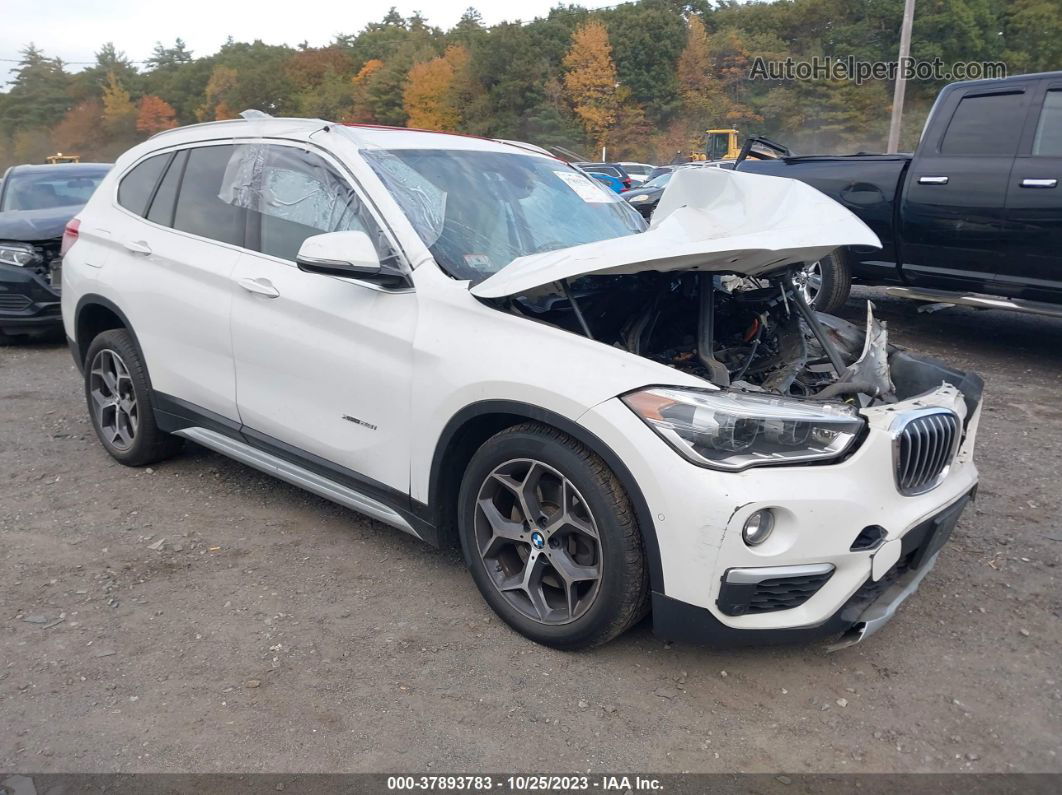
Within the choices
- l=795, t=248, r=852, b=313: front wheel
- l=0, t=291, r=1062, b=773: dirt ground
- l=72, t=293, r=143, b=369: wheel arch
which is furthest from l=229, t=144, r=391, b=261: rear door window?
l=795, t=248, r=852, b=313: front wheel

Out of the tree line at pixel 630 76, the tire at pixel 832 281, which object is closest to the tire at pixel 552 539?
the tire at pixel 832 281

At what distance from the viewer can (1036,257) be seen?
6.19 m

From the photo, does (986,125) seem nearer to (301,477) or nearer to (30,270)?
(301,477)

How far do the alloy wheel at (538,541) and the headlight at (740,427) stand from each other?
403 mm

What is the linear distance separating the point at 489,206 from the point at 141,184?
2.16 m

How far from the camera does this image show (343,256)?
310cm

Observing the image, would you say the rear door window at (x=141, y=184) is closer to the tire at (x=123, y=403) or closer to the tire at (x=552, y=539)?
the tire at (x=123, y=403)

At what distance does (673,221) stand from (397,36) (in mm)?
101948

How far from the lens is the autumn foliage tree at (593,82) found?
205ft

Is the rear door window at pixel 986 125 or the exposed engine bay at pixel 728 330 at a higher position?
the rear door window at pixel 986 125

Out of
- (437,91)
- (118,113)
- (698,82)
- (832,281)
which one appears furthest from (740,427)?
(118,113)

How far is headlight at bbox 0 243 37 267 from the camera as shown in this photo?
24.7ft

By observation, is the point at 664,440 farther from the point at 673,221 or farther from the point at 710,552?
the point at 673,221
